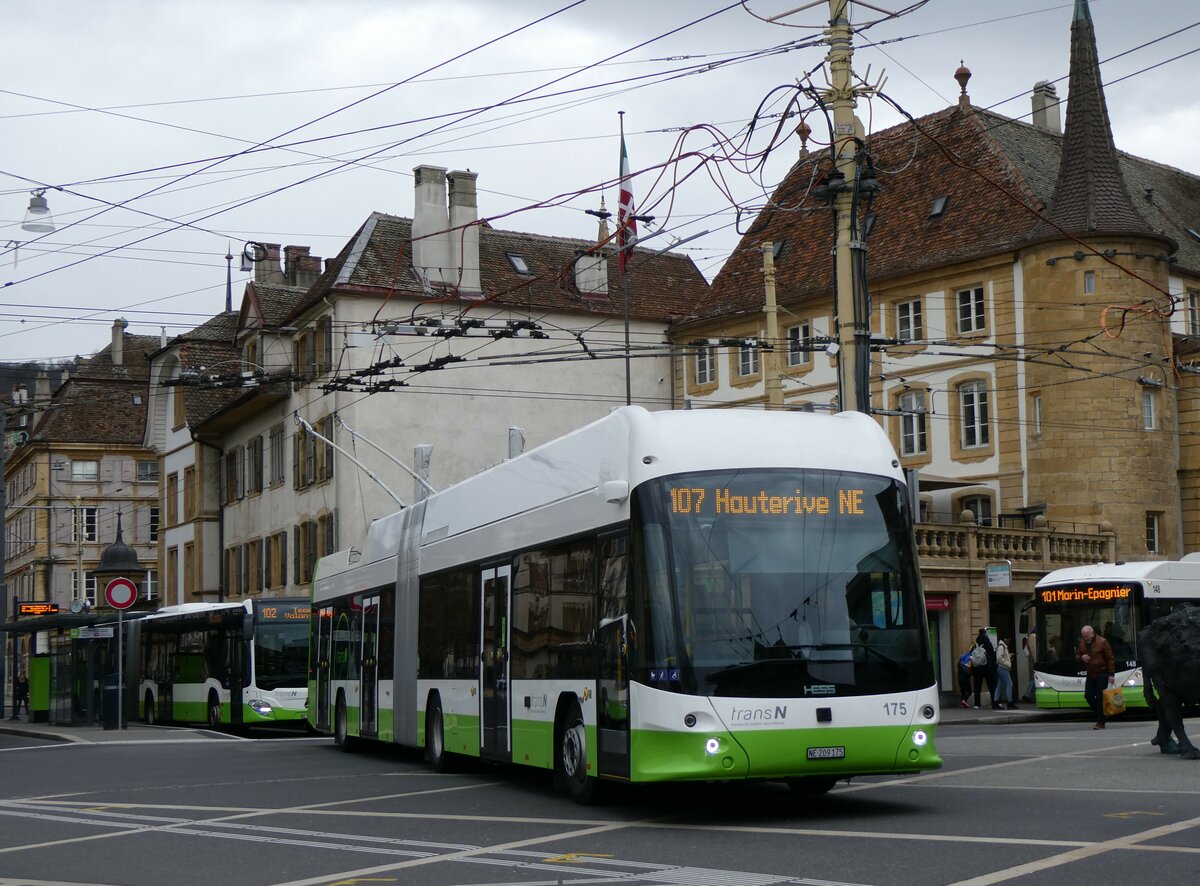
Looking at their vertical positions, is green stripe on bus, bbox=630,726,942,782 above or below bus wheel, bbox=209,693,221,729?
above

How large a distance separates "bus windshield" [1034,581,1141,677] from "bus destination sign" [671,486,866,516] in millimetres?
20683

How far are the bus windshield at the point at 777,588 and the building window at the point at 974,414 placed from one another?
120ft

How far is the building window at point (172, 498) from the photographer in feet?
219

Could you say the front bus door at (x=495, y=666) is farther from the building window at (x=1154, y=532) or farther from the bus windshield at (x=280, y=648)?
the building window at (x=1154, y=532)

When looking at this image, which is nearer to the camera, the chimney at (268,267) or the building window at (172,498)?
the chimney at (268,267)

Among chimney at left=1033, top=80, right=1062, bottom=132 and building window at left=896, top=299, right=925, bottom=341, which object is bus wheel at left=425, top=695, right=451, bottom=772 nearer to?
building window at left=896, top=299, right=925, bottom=341

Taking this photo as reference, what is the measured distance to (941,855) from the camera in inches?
413

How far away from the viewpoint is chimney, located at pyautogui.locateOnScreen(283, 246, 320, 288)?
61.2 m

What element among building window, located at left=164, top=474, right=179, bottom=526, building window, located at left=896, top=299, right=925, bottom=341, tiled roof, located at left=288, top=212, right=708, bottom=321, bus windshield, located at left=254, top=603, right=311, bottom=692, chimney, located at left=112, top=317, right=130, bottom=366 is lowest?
bus windshield, located at left=254, top=603, right=311, bottom=692

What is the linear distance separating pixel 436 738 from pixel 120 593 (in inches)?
579

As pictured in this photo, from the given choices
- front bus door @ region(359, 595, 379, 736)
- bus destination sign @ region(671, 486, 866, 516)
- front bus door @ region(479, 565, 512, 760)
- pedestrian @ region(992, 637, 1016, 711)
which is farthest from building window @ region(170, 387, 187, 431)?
bus destination sign @ region(671, 486, 866, 516)

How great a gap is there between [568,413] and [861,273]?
100 feet

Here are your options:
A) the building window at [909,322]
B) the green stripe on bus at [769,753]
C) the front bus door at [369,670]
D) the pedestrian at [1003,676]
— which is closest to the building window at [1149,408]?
the building window at [909,322]

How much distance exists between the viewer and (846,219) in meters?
22.2
